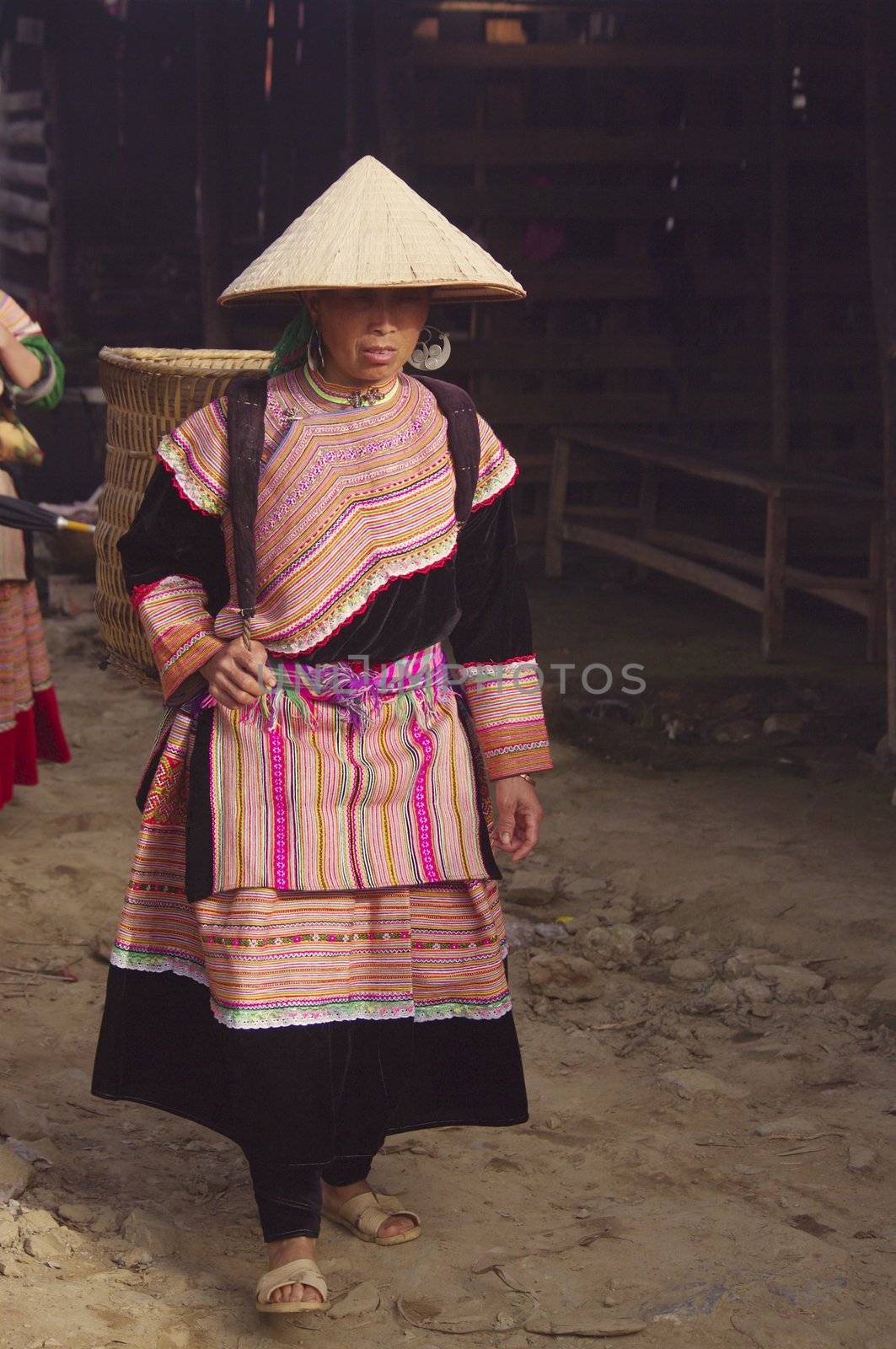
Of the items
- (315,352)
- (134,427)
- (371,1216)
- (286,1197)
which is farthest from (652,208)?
(286,1197)

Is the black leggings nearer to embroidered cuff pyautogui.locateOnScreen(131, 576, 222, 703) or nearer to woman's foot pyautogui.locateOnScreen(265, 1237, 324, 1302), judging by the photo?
woman's foot pyautogui.locateOnScreen(265, 1237, 324, 1302)

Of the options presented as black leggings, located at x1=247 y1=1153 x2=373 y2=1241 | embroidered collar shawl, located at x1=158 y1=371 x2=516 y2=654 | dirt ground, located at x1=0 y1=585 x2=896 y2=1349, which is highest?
embroidered collar shawl, located at x1=158 y1=371 x2=516 y2=654

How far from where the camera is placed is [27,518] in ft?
7.60

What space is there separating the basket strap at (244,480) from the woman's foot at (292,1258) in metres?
0.99

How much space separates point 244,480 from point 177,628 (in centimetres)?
27

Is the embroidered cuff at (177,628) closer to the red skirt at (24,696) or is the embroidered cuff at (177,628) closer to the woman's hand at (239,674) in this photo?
the woman's hand at (239,674)

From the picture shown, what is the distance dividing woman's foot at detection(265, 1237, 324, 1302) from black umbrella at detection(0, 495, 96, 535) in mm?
1195

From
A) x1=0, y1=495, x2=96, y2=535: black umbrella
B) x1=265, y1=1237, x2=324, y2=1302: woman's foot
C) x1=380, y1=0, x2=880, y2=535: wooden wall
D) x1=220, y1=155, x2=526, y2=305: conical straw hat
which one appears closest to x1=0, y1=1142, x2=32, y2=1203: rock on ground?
x1=265, y1=1237, x2=324, y2=1302: woman's foot

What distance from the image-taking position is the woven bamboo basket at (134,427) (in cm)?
348

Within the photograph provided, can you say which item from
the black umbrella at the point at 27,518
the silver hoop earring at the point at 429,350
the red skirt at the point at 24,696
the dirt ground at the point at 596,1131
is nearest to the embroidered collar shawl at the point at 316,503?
the silver hoop earring at the point at 429,350

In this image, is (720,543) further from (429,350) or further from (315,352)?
(315,352)

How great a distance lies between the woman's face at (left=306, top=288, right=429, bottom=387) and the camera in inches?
97.7

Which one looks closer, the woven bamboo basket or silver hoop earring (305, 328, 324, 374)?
silver hoop earring (305, 328, 324, 374)

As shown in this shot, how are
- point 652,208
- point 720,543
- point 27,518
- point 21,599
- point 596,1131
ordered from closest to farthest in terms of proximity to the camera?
point 27,518
point 596,1131
point 21,599
point 652,208
point 720,543
